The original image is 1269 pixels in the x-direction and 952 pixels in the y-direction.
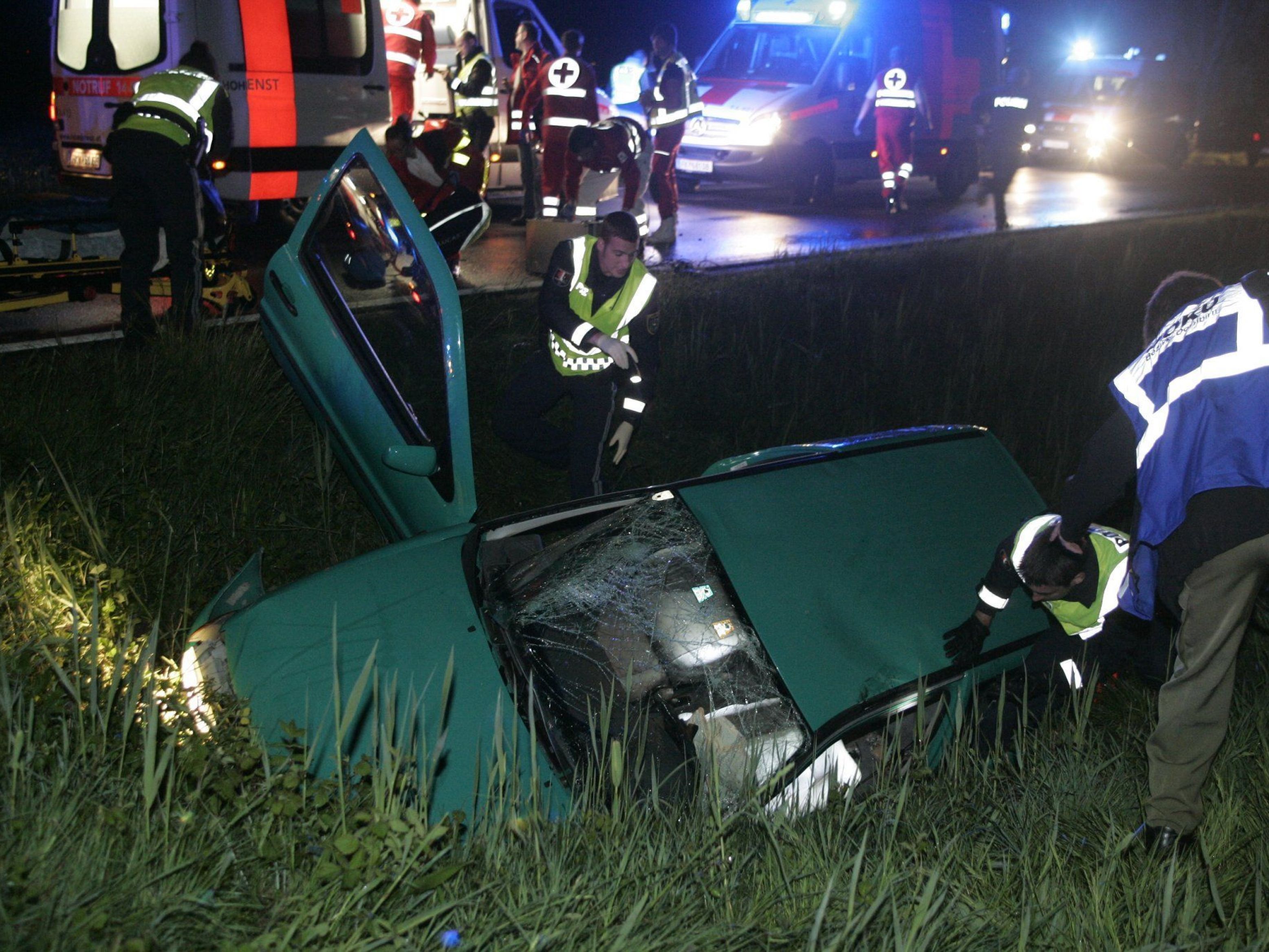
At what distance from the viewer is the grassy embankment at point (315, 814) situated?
6.01 feet

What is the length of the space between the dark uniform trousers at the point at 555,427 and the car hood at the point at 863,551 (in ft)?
3.99

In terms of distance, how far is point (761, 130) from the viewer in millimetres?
13219

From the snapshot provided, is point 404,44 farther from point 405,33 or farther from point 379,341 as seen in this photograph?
point 379,341

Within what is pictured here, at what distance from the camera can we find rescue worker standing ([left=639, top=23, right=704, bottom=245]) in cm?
1000

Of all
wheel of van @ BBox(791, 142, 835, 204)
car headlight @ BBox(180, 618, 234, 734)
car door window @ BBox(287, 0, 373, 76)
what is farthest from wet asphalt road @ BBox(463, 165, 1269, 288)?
car headlight @ BBox(180, 618, 234, 734)

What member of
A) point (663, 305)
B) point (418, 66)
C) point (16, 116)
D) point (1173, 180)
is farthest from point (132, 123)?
point (1173, 180)

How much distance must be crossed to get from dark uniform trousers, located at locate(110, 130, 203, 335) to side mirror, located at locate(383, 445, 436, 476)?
2.54m

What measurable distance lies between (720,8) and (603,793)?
34.0m

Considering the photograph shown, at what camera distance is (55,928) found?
5.33 ft

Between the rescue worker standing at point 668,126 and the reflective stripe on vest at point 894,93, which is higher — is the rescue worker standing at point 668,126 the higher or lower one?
the lower one

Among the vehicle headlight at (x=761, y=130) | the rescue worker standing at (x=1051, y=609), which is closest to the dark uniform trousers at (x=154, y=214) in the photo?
the rescue worker standing at (x=1051, y=609)

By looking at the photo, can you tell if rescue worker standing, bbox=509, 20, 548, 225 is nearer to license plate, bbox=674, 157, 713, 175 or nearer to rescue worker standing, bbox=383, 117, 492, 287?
rescue worker standing, bbox=383, 117, 492, 287

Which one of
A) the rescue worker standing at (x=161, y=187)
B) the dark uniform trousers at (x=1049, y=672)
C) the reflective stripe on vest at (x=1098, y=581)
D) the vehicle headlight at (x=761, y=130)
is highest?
the vehicle headlight at (x=761, y=130)

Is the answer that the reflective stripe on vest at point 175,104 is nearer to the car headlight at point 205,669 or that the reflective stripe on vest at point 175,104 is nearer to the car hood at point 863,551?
the car headlight at point 205,669
